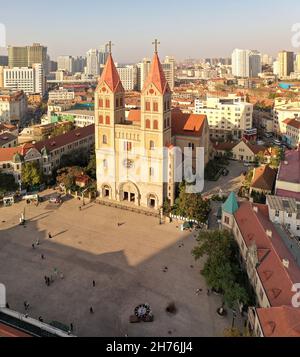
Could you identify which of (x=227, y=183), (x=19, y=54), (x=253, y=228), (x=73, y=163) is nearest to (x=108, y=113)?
(x=73, y=163)

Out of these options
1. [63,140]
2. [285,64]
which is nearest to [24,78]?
[63,140]

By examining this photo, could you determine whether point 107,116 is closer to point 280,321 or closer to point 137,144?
point 137,144

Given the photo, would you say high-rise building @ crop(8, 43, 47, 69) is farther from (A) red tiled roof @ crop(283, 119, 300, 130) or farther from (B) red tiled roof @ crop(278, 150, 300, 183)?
(B) red tiled roof @ crop(278, 150, 300, 183)

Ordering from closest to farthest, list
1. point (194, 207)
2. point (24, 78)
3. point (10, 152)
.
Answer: point (194, 207) < point (10, 152) < point (24, 78)

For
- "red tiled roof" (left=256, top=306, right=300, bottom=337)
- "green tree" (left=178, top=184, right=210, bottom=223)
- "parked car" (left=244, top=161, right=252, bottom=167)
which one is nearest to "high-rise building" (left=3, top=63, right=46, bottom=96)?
"parked car" (left=244, top=161, right=252, bottom=167)

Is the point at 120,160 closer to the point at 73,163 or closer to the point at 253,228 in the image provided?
the point at 73,163

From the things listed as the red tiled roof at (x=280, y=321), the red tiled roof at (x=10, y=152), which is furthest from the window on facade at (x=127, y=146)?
the red tiled roof at (x=280, y=321)
